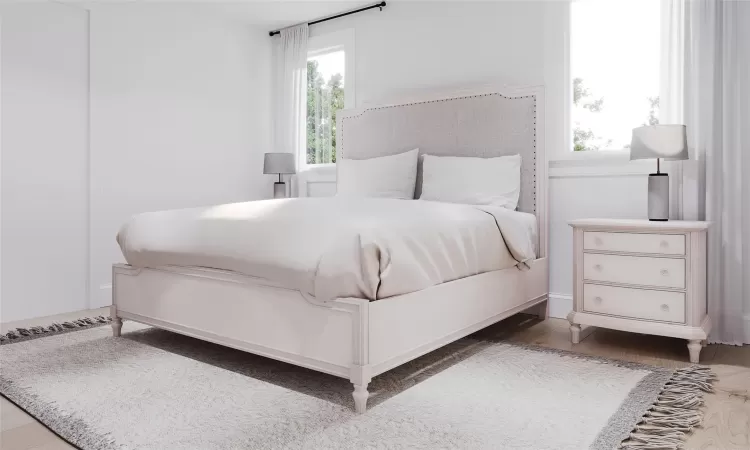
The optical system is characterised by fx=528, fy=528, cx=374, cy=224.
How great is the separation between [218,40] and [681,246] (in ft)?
13.1

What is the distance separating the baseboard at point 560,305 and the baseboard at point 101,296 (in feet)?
10.3

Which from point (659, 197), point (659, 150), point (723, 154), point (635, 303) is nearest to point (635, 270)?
point (635, 303)

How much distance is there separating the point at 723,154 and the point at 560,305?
1.29 m

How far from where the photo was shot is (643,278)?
2625mm

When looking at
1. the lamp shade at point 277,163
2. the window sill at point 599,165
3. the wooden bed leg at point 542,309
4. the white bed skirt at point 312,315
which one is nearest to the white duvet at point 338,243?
the white bed skirt at point 312,315

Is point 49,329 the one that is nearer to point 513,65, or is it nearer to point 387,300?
point 387,300

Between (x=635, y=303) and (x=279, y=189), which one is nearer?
(x=635, y=303)

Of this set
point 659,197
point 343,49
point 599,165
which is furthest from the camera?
point 343,49

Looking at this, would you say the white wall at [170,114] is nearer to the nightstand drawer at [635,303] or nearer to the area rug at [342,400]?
the area rug at [342,400]

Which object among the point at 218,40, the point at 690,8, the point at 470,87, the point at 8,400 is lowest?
the point at 8,400

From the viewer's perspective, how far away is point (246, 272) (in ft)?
7.25

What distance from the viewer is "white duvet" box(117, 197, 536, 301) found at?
1903 mm

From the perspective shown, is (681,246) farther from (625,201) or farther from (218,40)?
(218,40)

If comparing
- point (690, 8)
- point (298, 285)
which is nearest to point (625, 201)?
point (690, 8)
